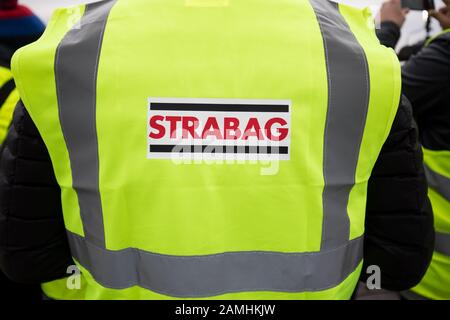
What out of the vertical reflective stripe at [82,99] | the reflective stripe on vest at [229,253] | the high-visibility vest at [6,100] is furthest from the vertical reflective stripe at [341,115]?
the high-visibility vest at [6,100]

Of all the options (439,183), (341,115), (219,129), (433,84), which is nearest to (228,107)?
(219,129)

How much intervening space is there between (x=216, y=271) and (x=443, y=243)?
32.2 inches

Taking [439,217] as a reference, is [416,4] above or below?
above

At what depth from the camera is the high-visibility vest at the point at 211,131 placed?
1.71ft

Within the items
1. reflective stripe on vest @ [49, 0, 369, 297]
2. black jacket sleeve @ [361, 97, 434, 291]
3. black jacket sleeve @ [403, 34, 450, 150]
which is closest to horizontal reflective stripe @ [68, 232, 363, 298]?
reflective stripe on vest @ [49, 0, 369, 297]

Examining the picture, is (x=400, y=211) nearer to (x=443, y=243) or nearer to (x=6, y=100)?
(x=443, y=243)

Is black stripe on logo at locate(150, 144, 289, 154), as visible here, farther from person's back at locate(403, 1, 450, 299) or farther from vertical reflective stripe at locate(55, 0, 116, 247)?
person's back at locate(403, 1, 450, 299)

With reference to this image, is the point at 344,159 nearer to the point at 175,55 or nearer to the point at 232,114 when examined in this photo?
the point at 232,114

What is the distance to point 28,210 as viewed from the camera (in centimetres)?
60

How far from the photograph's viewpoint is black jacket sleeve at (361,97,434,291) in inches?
23.5

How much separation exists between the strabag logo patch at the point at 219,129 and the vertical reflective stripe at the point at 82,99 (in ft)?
0.28

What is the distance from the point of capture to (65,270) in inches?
26.9

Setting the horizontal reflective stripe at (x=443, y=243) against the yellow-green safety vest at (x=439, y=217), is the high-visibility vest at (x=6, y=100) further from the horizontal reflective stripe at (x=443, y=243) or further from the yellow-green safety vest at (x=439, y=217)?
the horizontal reflective stripe at (x=443, y=243)

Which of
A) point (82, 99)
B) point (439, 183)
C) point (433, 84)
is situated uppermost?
point (82, 99)
